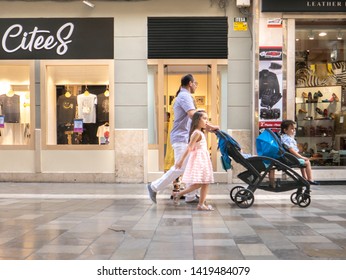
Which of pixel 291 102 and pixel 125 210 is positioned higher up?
pixel 291 102

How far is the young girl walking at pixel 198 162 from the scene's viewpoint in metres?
7.40

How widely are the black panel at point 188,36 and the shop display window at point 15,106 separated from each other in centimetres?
331

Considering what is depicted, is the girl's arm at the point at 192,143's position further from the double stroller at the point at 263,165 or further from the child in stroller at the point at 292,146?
the child in stroller at the point at 292,146

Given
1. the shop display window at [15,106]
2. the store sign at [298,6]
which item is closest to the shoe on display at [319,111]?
the store sign at [298,6]

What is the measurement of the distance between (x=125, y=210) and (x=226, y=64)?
19.0 ft

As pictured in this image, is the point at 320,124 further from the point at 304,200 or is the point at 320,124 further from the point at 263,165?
the point at 263,165

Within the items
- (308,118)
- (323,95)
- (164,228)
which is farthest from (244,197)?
(323,95)

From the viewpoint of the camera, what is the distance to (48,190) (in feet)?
35.1

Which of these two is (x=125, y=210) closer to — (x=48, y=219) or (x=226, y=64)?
(x=48, y=219)

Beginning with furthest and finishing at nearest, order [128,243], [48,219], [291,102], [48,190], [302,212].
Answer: [291,102]
[48,190]
[302,212]
[48,219]
[128,243]

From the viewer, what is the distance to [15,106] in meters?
12.7

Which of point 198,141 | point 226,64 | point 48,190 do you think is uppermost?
point 226,64

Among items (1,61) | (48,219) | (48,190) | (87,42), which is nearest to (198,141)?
(48,219)

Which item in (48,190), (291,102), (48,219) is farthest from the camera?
(291,102)
